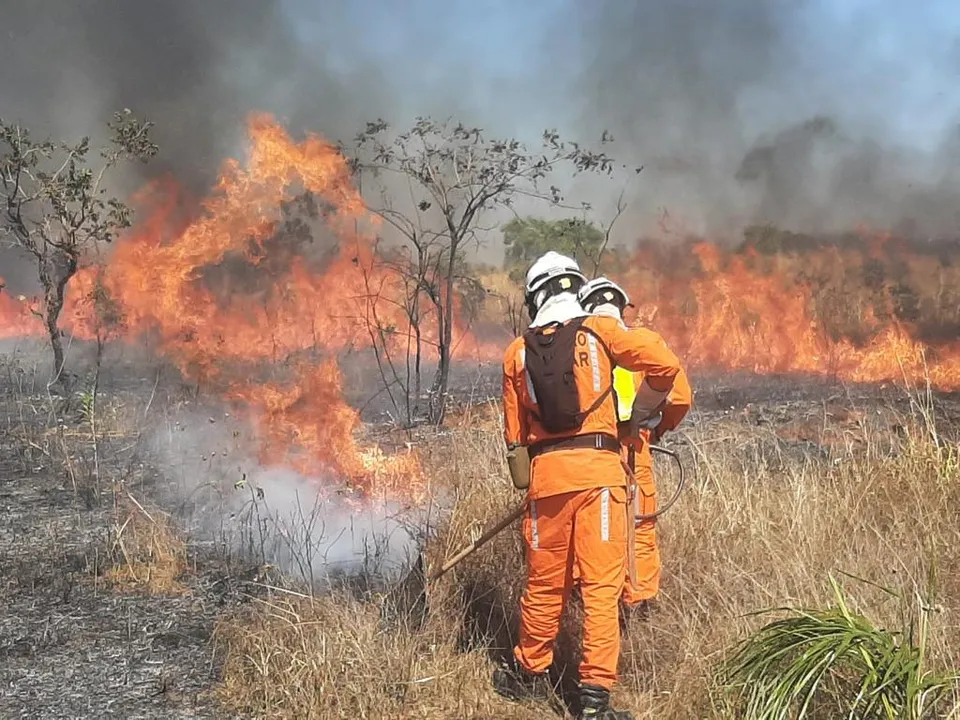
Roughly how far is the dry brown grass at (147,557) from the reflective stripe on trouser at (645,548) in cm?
289

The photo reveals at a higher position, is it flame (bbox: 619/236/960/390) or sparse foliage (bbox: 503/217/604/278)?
sparse foliage (bbox: 503/217/604/278)

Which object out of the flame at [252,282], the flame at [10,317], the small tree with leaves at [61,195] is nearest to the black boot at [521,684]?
the flame at [252,282]

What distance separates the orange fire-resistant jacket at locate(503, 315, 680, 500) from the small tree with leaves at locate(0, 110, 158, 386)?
851 centimetres

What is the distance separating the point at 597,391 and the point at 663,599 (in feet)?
4.72

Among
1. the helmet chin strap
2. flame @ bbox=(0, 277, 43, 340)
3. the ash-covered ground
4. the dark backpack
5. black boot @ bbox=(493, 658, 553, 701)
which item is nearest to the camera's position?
the dark backpack

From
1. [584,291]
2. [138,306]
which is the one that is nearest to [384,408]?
[138,306]

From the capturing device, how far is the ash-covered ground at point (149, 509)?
432cm

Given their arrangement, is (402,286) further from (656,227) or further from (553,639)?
(553,639)

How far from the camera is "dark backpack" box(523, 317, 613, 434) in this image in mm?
3691

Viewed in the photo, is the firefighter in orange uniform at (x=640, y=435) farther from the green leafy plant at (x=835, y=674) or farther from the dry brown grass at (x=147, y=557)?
the dry brown grass at (x=147, y=557)

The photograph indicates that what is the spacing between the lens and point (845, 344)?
45.1ft

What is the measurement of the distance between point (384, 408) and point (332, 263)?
2.23 meters

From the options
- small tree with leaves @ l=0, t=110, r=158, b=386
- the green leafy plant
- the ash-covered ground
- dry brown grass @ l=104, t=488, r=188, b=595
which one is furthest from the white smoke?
small tree with leaves @ l=0, t=110, r=158, b=386

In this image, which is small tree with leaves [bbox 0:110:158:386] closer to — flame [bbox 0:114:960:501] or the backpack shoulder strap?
flame [bbox 0:114:960:501]
